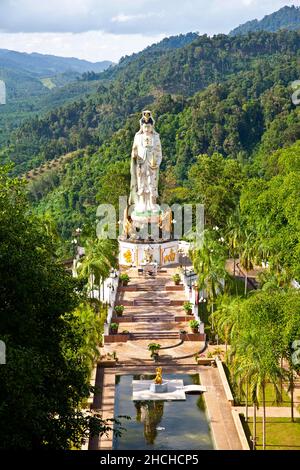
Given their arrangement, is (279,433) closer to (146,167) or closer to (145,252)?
(145,252)

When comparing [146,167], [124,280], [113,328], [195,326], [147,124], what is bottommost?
[113,328]

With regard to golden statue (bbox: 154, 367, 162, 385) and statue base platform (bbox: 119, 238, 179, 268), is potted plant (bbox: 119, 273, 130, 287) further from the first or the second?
golden statue (bbox: 154, 367, 162, 385)

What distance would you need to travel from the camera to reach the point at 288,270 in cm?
3406

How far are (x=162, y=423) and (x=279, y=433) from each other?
3852 mm

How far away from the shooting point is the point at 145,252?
44.8m

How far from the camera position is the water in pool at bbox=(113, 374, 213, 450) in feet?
73.9

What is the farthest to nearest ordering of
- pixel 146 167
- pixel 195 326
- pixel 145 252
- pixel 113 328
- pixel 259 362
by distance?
pixel 146 167 < pixel 145 252 < pixel 113 328 < pixel 195 326 < pixel 259 362

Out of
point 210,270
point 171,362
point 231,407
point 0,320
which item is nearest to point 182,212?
point 210,270

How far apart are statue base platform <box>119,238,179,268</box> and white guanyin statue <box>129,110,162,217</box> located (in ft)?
7.58

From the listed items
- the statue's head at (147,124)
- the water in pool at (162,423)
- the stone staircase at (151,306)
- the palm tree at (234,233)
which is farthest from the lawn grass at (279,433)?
the statue's head at (147,124)

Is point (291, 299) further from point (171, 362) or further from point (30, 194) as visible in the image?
point (30, 194)

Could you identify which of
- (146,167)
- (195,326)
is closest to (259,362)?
(195,326)

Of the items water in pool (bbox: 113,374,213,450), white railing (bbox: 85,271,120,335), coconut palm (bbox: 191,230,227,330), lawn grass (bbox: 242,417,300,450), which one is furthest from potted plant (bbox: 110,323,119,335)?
lawn grass (bbox: 242,417,300,450)

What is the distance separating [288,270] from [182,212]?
2142 cm
